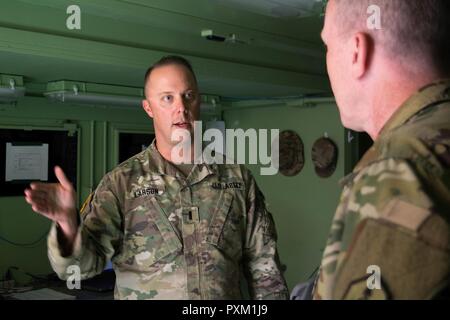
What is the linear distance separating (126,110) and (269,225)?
224 cm

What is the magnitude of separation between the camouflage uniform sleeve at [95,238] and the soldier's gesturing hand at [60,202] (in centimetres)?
3

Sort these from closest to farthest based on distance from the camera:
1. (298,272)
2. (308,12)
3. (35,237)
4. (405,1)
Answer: (405,1) → (308,12) → (35,237) → (298,272)

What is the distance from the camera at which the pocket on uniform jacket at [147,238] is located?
1.80 metres

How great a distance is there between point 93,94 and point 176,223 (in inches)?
63.6

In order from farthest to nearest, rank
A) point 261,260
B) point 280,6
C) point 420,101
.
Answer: point 280,6
point 261,260
point 420,101

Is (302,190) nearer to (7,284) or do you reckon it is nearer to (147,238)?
(7,284)

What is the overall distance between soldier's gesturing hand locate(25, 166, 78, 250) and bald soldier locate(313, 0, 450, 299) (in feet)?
2.97

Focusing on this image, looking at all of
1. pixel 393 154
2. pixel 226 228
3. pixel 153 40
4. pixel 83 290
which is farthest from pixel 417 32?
pixel 83 290

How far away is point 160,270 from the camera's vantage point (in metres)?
1.80

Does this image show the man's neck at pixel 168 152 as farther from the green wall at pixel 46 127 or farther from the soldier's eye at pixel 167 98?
the green wall at pixel 46 127

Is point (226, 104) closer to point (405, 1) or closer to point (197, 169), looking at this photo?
point (197, 169)

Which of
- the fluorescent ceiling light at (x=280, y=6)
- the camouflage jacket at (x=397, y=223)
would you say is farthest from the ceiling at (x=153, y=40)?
the camouflage jacket at (x=397, y=223)

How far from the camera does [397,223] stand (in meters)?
0.60
